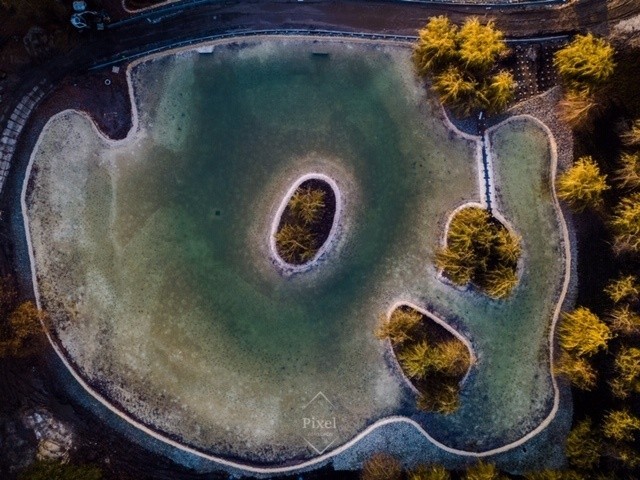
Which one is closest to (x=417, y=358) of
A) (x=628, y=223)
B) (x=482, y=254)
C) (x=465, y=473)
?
(x=482, y=254)

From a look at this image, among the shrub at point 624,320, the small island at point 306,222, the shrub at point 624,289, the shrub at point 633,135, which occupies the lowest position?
the shrub at point 624,320

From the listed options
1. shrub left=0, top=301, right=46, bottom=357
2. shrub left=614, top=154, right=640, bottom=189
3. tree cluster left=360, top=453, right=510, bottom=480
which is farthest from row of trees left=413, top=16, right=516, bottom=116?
shrub left=0, top=301, right=46, bottom=357

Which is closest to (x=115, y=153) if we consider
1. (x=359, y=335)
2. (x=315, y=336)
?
(x=315, y=336)

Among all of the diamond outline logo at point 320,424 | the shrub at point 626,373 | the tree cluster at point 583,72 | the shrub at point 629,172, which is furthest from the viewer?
the diamond outline logo at point 320,424

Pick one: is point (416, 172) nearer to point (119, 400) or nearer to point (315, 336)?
point (315, 336)

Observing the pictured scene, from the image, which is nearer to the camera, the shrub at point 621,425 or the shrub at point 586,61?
the shrub at point 586,61

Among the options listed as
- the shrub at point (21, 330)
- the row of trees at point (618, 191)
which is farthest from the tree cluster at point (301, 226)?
the shrub at point (21, 330)

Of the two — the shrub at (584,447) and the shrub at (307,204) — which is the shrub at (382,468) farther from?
the shrub at (307,204)
